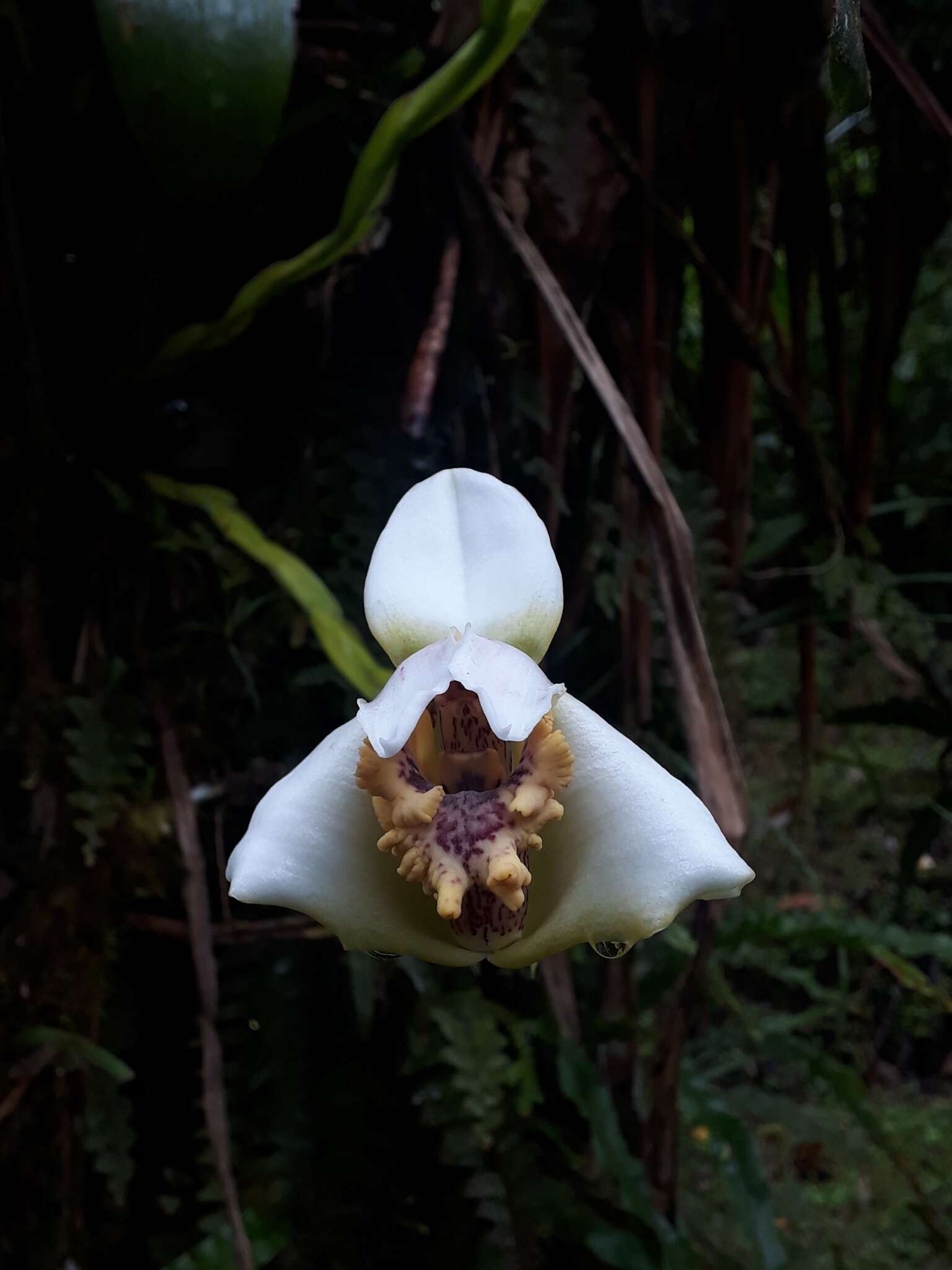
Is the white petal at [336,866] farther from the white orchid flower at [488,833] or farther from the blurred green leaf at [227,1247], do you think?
the blurred green leaf at [227,1247]

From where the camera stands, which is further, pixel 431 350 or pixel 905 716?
pixel 905 716

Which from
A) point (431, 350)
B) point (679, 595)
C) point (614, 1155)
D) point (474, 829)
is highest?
point (431, 350)

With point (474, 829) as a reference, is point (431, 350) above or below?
above

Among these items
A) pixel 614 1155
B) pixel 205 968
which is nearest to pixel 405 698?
pixel 205 968

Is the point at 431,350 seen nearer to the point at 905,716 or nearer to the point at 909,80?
the point at 909,80

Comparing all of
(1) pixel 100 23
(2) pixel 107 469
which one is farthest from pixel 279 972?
(1) pixel 100 23

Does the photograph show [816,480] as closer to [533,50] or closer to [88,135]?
[533,50]
